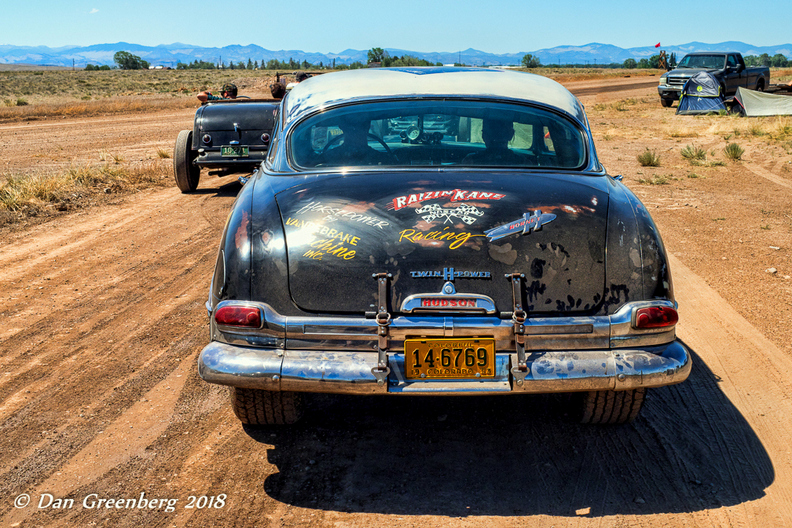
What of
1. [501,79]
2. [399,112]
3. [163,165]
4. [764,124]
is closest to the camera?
[399,112]

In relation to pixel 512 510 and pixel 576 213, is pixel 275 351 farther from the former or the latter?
pixel 576 213

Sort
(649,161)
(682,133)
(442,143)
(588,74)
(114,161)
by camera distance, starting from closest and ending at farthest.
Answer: (442,143)
(649,161)
(114,161)
(682,133)
(588,74)

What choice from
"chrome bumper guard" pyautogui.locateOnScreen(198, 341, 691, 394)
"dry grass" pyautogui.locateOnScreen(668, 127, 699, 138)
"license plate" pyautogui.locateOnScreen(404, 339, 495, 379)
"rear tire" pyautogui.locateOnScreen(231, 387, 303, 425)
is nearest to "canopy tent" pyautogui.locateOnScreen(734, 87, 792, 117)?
"dry grass" pyautogui.locateOnScreen(668, 127, 699, 138)

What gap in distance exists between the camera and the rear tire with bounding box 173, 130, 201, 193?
977cm

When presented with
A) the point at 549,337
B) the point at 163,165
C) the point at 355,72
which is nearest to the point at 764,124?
the point at 163,165

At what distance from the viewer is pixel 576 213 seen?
2908mm

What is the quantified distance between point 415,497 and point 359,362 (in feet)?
2.20

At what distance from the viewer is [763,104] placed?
19.7 meters

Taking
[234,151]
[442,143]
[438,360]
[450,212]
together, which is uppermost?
[442,143]

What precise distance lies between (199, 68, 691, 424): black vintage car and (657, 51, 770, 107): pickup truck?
22.5 metres

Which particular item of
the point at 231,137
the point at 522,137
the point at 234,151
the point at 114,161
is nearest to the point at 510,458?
the point at 522,137

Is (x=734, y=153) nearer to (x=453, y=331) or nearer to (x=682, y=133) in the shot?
(x=682, y=133)

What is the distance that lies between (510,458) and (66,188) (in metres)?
8.79

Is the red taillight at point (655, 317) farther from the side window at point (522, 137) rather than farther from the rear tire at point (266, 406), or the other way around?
the rear tire at point (266, 406)
